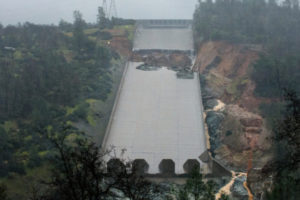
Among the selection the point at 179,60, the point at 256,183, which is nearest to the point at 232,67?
the point at 179,60

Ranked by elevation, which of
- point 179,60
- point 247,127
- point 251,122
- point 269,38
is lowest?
point 247,127

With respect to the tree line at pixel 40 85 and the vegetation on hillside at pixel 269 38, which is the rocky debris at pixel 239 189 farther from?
the tree line at pixel 40 85

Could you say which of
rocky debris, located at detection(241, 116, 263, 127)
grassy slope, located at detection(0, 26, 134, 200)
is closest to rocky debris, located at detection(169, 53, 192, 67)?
grassy slope, located at detection(0, 26, 134, 200)

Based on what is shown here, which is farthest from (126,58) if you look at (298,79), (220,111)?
(298,79)

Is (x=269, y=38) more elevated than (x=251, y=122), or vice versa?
(x=269, y=38)

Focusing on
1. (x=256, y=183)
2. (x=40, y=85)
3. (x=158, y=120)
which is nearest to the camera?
(x=256, y=183)

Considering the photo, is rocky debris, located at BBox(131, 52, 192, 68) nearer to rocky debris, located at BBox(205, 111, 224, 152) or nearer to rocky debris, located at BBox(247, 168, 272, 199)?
rocky debris, located at BBox(205, 111, 224, 152)

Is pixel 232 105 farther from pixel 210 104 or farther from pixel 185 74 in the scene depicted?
pixel 185 74
